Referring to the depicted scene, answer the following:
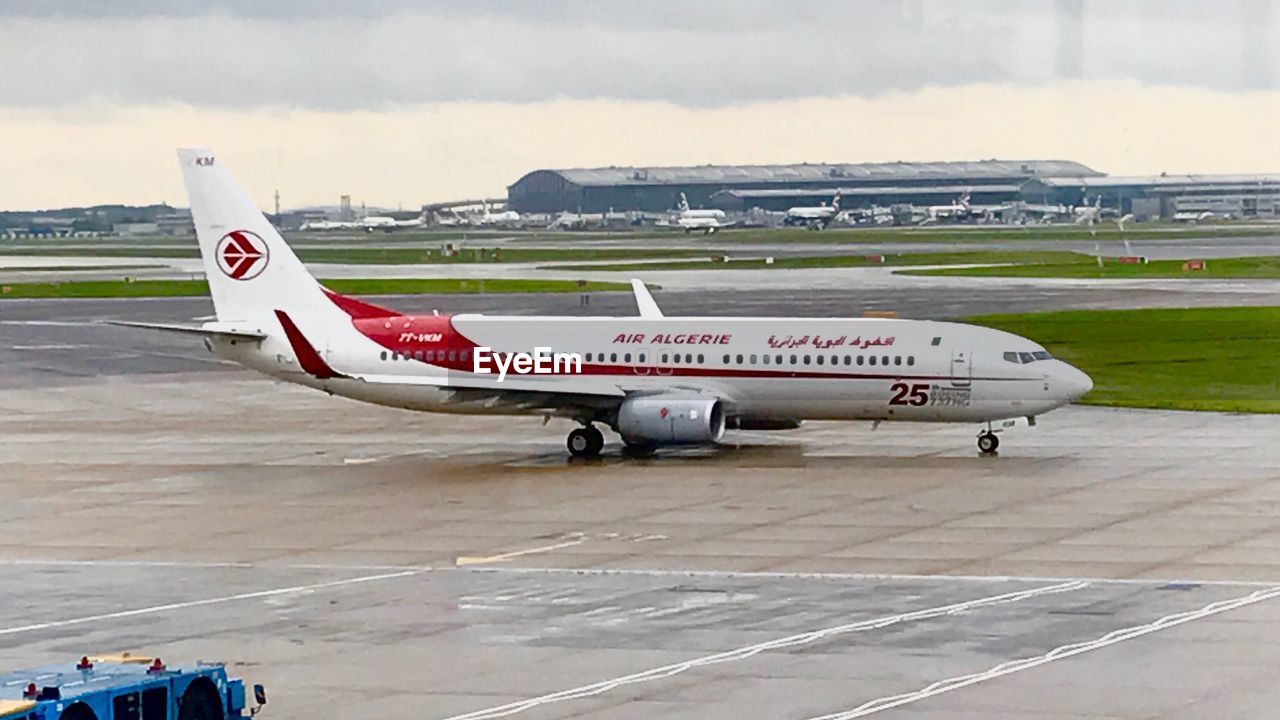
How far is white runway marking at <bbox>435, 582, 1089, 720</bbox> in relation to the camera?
26109mm

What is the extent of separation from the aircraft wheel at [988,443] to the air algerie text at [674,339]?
274 inches

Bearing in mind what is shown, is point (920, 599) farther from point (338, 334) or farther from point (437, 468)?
point (338, 334)

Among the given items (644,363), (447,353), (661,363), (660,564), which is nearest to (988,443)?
(661,363)

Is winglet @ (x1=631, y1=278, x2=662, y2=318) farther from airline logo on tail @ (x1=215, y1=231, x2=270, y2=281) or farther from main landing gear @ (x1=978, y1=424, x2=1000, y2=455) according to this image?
main landing gear @ (x1=978, y1=424, x2=1000, y2=455)

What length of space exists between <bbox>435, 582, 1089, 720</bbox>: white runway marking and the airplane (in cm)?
1820

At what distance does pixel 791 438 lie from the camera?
58875 millimetres

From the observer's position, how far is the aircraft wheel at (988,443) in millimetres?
53469

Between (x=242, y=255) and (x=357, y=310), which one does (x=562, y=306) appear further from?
(x=357, y=310)

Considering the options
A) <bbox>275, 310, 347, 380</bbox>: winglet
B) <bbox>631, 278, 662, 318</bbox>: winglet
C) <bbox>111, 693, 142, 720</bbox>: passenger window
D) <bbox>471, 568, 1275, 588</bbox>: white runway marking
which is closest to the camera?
<bbox>111, 693, 142, 720</bbox>: passenger window

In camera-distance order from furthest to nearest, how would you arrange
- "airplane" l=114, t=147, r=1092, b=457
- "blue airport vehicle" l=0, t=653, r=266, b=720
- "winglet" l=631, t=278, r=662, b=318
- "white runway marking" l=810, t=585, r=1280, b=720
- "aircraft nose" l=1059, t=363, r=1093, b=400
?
"winglet" l=631, t=278, r=662, b=318 < "airplane" l=114, t=147, r=1092, b=457 < "aircraft nose" l=1059, t=363, r=1093, b=400 < "white runway marking" l=810, t=585, r=1280, b=720 < "blue airport vehicle" l=0, t=653, r=266, b=720

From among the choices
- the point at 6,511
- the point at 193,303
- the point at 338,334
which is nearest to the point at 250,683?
the point at 6,511

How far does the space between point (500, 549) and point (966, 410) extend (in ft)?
55.5

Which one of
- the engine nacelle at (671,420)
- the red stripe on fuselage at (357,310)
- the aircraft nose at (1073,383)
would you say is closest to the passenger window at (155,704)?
the engine nacelle at (671,420)

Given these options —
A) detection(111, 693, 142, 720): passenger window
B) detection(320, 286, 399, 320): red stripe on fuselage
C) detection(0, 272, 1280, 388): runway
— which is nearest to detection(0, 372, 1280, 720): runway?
detection(320, 286, 399, 320): red stripe on fuselage
